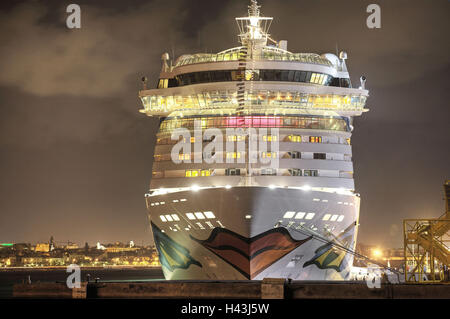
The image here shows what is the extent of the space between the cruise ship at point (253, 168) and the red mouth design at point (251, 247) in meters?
0.05

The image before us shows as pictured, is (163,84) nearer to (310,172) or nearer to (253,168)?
(253,168)

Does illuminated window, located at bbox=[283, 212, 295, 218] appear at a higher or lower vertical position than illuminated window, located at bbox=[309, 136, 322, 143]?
lower

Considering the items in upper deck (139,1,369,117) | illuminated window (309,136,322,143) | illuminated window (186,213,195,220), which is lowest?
illuminated window (186,213,195,220)

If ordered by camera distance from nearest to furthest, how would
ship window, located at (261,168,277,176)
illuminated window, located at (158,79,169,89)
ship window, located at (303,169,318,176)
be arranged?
1. ship window, located at (261,168,277,176)
2. ship window, located at (303,169,318,176)
3. illuminated window, located at (158,79,169,89)

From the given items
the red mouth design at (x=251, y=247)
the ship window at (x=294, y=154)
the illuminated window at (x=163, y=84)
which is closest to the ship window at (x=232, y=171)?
the ship window at (x=294, y=154)

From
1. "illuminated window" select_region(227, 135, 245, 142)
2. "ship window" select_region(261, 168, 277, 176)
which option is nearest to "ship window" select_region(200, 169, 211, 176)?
"illuminated window" select_region(227, 135, 245, 142)

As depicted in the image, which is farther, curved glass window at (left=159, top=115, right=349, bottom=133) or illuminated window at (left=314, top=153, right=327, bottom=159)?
curved glass window at (left=159, top=115, right=349, bottom=133)

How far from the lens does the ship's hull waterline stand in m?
41.1

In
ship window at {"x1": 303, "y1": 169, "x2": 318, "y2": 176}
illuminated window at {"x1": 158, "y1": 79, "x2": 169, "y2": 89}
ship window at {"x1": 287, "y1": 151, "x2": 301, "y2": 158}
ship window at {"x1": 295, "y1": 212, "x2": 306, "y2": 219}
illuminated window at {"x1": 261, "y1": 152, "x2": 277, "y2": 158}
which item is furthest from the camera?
illuminated window at {"x1": 158, "y1": 79, "x2": 169, "y2": 89}

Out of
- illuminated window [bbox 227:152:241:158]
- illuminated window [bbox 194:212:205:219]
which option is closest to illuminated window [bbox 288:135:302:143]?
illuminated window [bbox 227:152:241:158]

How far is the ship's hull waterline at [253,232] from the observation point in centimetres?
4112

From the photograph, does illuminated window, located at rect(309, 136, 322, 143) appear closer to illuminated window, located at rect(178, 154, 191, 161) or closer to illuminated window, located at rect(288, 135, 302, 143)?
illuminated window, located at rect(288, 135, 302, 143)

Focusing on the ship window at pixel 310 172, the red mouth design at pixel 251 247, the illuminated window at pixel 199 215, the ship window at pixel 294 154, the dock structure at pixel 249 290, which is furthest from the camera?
the ship window at pixel 294 154

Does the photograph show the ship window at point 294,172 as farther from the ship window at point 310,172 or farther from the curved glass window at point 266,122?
the curved glass window at point 266,122
